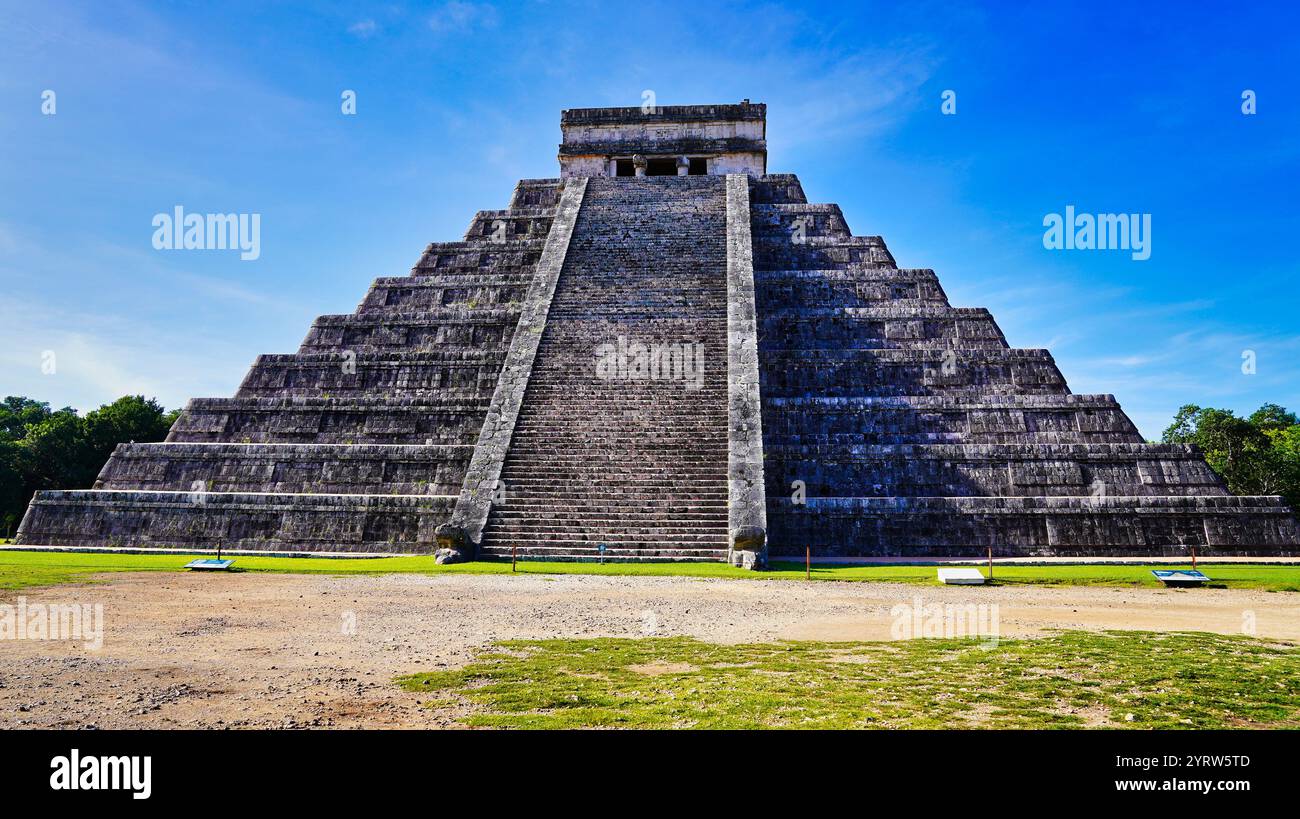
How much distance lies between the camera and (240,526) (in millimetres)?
16609

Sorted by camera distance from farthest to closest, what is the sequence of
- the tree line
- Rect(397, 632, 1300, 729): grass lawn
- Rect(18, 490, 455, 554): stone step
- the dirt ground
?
the tree line < Rect(18, 490, 455, 554): stone step < the dirt ground < Rect(397, 632, 1300, 729): grass lawn

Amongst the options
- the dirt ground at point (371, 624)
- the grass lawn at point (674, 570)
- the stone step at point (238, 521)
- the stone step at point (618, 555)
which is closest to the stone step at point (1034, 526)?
the grass lawn at point (674, 570)

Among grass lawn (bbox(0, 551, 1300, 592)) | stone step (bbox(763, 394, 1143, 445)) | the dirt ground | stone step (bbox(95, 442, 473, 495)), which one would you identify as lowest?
grass lawn (bbox(0, 551, 1300, 592))

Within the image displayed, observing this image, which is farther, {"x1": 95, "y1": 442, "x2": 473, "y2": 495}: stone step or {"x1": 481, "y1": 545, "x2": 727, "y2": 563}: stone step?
{"x1": 95, "y1": 442, "x2": 473, "y2": 495}: stone step

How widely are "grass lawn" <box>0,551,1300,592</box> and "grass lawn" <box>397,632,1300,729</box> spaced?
5.36 metres

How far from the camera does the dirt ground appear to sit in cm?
461

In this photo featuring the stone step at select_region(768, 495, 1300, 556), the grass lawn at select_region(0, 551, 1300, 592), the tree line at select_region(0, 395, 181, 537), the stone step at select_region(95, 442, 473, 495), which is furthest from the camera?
the tree line at select_region(0, 395, 181, 537)

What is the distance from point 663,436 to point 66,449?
27.4 m

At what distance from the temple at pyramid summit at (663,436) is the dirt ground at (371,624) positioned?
3277 mm

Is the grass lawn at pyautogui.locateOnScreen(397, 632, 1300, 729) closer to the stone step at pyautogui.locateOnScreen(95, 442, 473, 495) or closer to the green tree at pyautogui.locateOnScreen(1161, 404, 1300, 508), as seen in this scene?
the stone step at pyautogui.locateOnScreen(95, 442, 473, 495)

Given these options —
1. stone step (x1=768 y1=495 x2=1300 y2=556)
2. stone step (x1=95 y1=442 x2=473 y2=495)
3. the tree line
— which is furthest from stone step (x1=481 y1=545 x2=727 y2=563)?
the tree line

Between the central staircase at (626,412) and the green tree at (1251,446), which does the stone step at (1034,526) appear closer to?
the central staircase at (626,412)

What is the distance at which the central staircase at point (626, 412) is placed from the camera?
48.0 feet

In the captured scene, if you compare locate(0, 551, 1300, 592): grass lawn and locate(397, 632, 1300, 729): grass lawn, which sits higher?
locate(397, 632, 1300, 729): grass lawn
